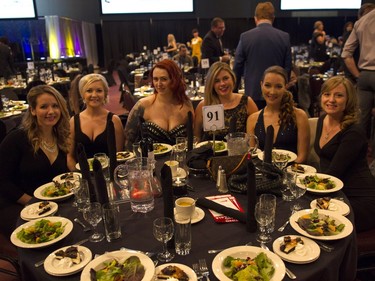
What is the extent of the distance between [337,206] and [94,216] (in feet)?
4.01

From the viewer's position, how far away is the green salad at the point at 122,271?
134 cm

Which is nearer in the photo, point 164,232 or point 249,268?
point 249,268

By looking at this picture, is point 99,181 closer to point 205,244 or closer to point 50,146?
point 205,244

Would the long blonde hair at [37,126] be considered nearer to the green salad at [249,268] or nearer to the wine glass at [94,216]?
the wine glass at [94,216]

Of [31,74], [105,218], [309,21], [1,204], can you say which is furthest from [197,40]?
[105,218]

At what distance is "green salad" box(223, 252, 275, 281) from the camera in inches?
52.1

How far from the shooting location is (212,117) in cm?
233

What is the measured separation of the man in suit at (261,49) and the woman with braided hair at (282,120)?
4.54 ft

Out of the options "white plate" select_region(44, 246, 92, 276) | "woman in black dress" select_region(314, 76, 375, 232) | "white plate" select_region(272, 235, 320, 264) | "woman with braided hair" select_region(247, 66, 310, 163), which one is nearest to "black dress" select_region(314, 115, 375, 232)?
"woman in black dress" select_region(314, 76, 375, 232)

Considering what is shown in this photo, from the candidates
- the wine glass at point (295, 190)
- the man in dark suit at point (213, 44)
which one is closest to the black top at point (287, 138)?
the wine glass at point (295, 190)

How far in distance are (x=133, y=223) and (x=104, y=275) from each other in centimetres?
44

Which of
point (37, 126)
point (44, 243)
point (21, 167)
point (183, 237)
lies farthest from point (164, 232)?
point (37, 126)

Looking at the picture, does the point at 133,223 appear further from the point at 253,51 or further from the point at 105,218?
the point at 253,51

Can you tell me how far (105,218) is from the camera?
1.60 m
